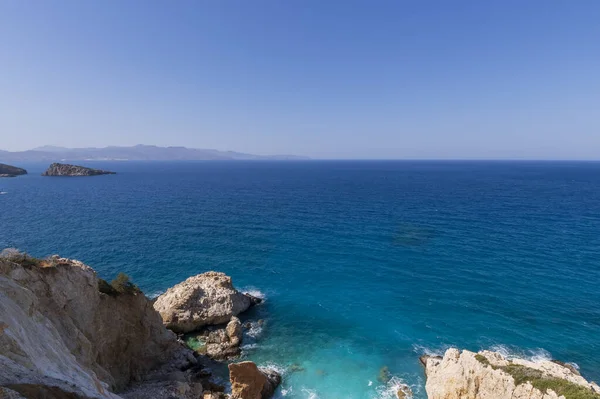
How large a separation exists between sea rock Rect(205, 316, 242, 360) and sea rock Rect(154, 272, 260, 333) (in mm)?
2201

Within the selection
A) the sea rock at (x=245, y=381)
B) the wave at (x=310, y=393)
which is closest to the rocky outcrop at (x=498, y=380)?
the wave at (x=310, y=393)

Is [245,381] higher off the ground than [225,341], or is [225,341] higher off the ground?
[245,381]

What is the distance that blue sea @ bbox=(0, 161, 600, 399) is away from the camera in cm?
3762

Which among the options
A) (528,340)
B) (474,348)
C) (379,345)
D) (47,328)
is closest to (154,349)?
(47,328)

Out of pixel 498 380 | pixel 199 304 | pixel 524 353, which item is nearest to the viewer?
pixel 498 380

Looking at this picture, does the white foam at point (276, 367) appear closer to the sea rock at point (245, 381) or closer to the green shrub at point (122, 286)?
the sea rock at point (245, 381)

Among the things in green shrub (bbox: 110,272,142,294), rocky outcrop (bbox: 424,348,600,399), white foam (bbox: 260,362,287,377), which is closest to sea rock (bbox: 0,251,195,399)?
green shrub (bbox: 110,272,142,294)

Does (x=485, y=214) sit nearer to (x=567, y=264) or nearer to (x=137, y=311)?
(x=567, y=264)

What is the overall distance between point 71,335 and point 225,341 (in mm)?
19116

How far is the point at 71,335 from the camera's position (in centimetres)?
2389

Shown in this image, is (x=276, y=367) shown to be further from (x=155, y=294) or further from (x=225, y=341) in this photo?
(x=155, y=294)

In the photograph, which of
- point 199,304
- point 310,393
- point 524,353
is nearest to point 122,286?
point 199,304

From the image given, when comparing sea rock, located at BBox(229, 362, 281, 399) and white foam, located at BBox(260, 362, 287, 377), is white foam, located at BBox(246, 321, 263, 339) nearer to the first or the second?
white foam, located at BBox(260, 362, 287, 377)

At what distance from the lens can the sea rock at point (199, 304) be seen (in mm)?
41625
